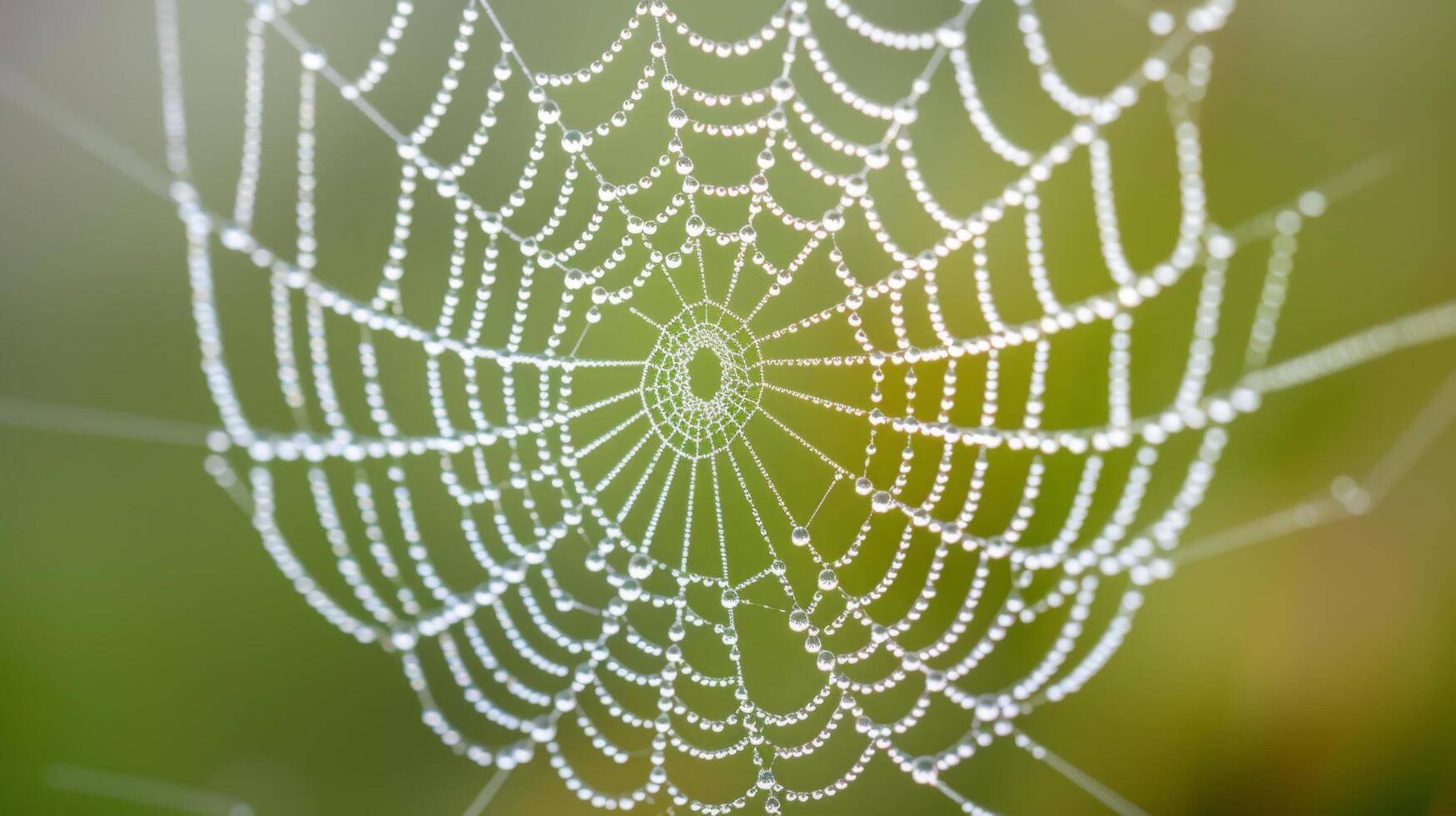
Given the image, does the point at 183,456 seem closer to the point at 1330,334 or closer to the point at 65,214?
the point at 65,214

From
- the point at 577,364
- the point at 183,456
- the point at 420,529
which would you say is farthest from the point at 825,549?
the point at 183,456

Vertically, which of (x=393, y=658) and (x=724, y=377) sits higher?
(x=724, y=377)

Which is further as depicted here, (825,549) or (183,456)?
(825,549)

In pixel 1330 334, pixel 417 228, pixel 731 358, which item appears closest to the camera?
pixel 1330 334
